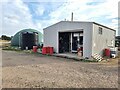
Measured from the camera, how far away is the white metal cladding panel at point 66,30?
43.8 ft

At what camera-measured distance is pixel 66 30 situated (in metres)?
15.7

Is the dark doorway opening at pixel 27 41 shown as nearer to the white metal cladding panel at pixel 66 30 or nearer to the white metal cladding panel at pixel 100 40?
the white metal cladding panel at pixel 66 30

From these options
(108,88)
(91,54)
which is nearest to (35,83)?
(108,88)

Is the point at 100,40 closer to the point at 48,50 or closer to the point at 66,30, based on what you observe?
the point at 66,30

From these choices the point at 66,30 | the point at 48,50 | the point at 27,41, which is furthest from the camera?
the point at 27,41

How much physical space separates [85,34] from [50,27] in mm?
5054

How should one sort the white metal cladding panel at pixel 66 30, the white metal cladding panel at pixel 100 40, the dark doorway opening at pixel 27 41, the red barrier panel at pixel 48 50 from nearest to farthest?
the white metal cladding panel at pixel 66 30 → the white metal cladding panel at pixel 100 40 → the red barrier panel at pixel 48 50 → the dark doorway opening at pixel 27 41

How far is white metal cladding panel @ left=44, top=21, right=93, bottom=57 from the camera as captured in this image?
1335cm

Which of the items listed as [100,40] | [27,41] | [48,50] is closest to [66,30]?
[48,50]

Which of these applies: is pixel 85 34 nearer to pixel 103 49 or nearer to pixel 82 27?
pixel 82 27

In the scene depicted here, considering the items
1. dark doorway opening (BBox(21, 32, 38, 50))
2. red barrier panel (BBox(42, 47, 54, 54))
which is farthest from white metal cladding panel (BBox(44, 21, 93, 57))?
dark doorway opening (BBox(21, 32, 38, 50))

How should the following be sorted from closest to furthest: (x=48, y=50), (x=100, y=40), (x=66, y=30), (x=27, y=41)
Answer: (x=100, y=40) → (x=66, y=30) → (x=48, y=50) → (x=27, y=41)

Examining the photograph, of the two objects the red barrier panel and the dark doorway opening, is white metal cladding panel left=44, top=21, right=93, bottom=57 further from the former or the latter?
the dark doorway opening

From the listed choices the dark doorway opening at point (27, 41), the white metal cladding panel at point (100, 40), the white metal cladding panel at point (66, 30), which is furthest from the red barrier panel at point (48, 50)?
the dark doorway opening at point (27, 41)
